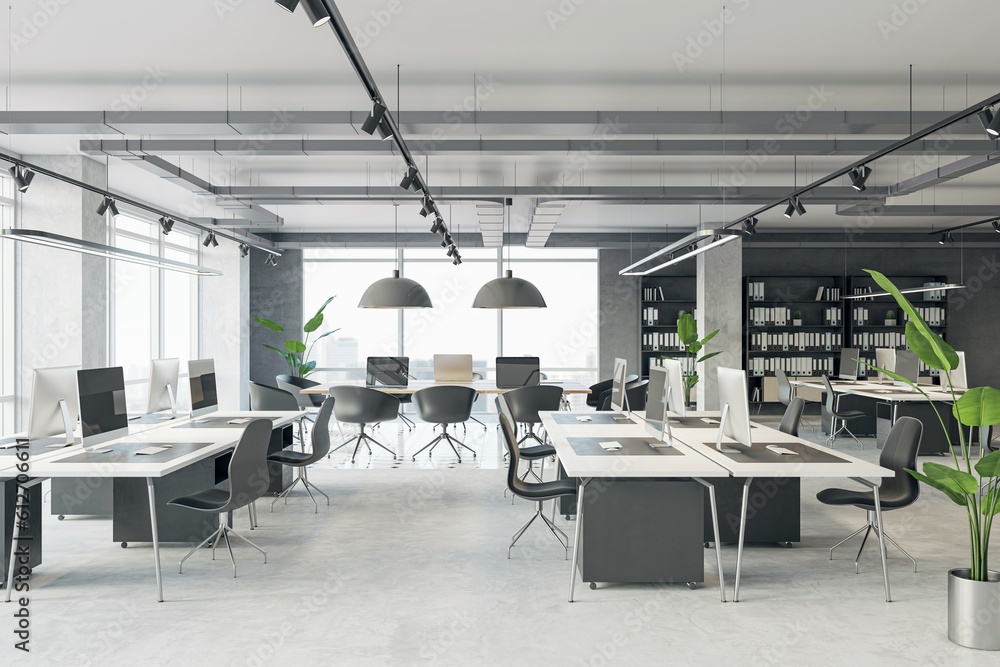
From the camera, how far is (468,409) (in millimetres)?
7688

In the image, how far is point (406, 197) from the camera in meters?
7.55

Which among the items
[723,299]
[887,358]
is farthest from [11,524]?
[887,358]

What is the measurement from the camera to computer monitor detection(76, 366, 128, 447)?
4.15 metres

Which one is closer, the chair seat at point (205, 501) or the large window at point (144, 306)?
the chair seat at point (205, 501)

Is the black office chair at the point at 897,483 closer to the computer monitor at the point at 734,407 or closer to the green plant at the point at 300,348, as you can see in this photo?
the computer monitor at the point at 734,407

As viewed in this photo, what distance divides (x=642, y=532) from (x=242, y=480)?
7.33 feet

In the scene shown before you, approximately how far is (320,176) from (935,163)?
676 centimetres

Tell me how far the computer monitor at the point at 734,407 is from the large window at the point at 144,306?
729 cm

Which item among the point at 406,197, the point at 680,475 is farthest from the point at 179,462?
the point at 406,197

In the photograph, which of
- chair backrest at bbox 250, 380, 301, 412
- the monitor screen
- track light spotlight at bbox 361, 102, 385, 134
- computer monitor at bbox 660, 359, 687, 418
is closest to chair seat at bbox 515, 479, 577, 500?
computer monitor at bbox 660, 359, 687, 418

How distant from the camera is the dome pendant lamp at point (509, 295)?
8250mm

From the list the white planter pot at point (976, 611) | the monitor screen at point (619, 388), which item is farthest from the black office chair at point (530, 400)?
the white planter pot at point (976, 611)

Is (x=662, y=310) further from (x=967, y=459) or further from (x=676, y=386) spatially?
(x=967, y=459)

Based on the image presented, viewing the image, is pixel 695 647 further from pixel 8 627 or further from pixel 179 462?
pixel 8 627
